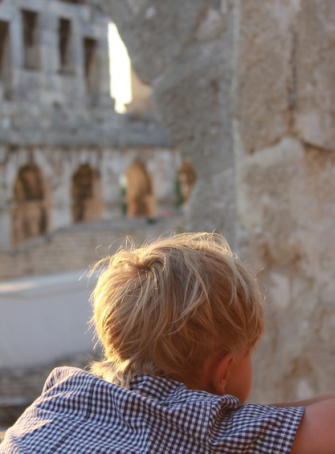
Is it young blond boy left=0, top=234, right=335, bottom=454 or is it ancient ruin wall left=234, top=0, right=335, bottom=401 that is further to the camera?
ancient ruin wall left=234, top=0, right=335, bottom=401

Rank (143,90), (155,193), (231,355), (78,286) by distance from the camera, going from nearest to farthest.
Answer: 1. (231,355)
2. (78,286)
3. (155,193)
4. (143,90)

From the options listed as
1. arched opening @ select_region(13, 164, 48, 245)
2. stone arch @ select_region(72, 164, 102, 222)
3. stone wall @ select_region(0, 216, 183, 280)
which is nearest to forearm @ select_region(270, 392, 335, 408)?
stone wall @ select_region(0, 216, 183, 280)

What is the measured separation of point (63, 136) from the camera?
16266 millimetres

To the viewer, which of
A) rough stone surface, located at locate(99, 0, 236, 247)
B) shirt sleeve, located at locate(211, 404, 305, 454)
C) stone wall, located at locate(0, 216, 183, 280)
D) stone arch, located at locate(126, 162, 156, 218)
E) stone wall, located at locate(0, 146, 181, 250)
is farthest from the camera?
stone arch, located at locate(126, 162, 156, 218)

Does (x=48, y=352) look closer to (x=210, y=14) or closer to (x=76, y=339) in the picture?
(x=76, y=339)

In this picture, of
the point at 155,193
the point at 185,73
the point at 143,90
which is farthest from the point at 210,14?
the point at 143,90

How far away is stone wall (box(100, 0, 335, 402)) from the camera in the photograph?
5.00 ft

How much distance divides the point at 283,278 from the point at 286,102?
0.44m

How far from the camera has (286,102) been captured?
1.57 m

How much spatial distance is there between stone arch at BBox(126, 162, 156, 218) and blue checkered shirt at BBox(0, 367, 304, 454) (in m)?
16.2

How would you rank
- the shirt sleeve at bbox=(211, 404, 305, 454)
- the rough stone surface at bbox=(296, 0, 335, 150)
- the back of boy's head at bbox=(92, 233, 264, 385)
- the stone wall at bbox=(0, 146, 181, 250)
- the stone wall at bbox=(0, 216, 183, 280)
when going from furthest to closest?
the stone wall at bbox=(0, 146, 181, 250)
the stone wall at bbox=(0, 216, 183, 280)
the rough stone surface at bbox=(296, 0, 335, 150)
the back of boy's head at bbox=(92, 233, 264, 385)
the shirt sleeve at bbox=(211, 404, 305, 454)

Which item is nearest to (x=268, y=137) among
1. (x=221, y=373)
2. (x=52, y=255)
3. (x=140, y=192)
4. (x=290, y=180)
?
(x=290, y=180)

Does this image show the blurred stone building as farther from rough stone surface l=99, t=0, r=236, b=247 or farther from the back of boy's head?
the back of boy's head

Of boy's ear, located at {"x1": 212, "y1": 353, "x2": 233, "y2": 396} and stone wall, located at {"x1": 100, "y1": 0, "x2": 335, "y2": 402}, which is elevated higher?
stone wall, located at {"x1": 100, "y1": 0, "x2": 335, "y2": 402}
